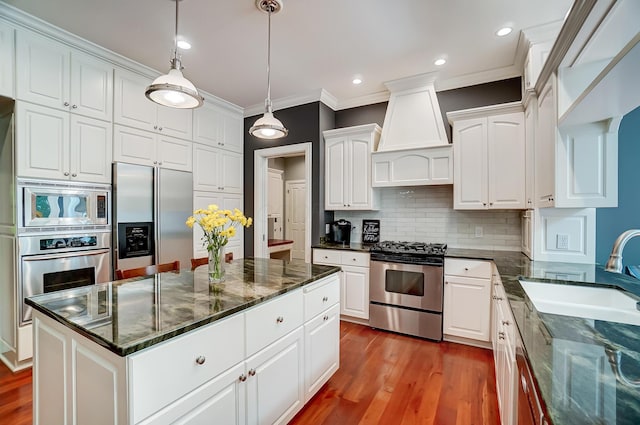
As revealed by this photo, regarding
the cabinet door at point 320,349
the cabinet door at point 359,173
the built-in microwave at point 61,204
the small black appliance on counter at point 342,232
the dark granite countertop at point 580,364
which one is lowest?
the cabinet door at point 320,349

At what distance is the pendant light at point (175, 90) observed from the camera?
163 cm

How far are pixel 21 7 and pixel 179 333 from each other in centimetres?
297

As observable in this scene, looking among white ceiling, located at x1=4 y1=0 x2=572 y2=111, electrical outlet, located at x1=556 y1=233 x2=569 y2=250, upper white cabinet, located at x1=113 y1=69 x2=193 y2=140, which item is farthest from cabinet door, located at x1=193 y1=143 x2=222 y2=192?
electrical outlet, located at x1=556 y1=233 x2=569 y2=250

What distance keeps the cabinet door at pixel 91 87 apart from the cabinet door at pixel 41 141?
0.19 m

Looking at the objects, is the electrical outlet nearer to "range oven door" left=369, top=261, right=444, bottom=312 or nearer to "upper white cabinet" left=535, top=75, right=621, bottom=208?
"upper white cabinet" left=535, top=75, right=621, bottom=208

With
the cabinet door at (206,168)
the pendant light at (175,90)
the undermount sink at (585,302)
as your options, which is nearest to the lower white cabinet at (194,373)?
the pendant light at (175,90)

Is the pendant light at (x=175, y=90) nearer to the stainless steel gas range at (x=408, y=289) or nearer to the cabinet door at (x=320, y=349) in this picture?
the cabinet door at (x=320, y=349)

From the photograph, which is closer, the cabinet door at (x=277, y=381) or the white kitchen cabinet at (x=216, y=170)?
the cabinet door at (x=277, y=381)

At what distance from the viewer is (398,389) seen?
2.22 metres

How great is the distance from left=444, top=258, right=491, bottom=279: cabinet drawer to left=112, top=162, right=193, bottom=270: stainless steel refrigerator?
10.0 feet

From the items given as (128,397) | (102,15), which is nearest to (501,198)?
(128,397)

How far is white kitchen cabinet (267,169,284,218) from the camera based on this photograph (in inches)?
250

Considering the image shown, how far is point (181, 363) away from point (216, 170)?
10.8 feet

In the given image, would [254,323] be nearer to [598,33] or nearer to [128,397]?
[128,397]
